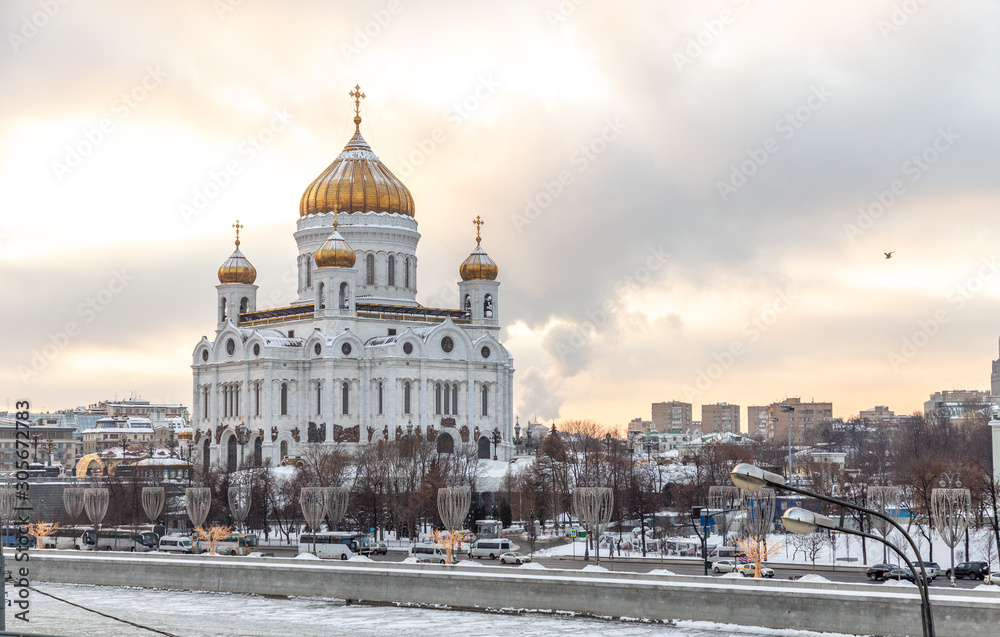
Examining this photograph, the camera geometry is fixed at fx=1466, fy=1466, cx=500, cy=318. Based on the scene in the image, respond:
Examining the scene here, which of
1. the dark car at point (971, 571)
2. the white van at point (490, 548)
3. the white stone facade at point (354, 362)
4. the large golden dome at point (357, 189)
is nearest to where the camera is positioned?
the dark car at point (971, 571)

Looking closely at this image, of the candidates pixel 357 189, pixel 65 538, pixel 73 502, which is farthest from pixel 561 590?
pixel 357 189

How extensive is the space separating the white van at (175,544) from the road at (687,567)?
5.02 meters

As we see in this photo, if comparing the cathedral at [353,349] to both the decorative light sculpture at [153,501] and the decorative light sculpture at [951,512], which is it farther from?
the decorative light sculpture at [951,512]

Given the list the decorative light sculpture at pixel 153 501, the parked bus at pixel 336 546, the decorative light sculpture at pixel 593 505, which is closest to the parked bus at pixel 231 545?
the parked bus at pixel 336 546

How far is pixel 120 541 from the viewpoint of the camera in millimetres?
59500

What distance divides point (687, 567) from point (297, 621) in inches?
551

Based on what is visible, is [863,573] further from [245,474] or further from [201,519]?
[245,474]

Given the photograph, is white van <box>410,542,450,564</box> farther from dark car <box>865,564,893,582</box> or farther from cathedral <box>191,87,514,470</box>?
cathedral <box>191,87,514,470</box>

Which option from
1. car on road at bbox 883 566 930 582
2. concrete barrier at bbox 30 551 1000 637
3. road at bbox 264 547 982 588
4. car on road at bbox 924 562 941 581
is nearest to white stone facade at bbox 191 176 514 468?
road at bbox 264 547 982 588

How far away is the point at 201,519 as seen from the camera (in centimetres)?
5959

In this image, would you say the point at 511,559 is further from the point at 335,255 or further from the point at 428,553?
the point at 335,255

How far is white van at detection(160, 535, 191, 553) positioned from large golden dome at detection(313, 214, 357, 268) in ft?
78.4

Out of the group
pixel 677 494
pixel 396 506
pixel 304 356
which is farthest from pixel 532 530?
pixel 304 356

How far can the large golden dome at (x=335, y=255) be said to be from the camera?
7975 centimetres
